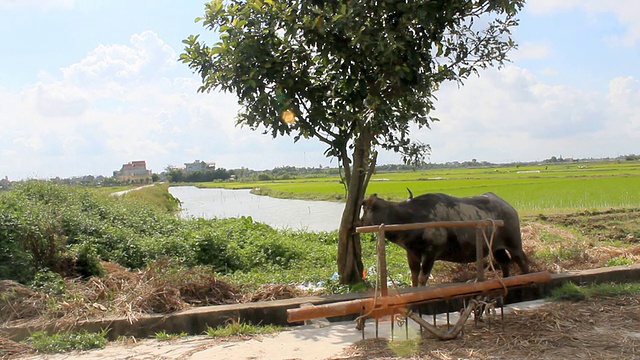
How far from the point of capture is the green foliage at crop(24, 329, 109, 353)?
4172mm

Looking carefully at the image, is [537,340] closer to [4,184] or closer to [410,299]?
[410,299]

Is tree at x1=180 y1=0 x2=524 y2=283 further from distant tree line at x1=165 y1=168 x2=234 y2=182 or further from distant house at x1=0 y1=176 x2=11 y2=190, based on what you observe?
distant tree line at x1=165 y1=168 x2=234 y2=182

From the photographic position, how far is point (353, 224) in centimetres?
570

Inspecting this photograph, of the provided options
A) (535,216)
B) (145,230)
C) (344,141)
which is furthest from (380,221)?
(535,216)

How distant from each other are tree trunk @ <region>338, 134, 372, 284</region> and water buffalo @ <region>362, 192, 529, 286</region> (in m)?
0.49

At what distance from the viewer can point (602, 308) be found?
4711 mm

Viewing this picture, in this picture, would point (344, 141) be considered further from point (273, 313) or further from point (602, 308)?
point (602, 308)

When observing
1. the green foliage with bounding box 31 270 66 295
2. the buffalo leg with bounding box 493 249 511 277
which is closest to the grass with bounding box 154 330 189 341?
the green foliage with bounding box 31 270 66 295

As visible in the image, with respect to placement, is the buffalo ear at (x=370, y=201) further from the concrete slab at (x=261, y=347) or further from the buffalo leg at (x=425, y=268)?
the concrete slab at (x=261, y=347)

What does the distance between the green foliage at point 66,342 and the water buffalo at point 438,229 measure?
8.61ft

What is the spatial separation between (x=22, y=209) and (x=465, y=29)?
5.92 m

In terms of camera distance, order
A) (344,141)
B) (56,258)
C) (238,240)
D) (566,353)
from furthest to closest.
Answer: (238,240) → (56,258) → (344,141) → (566,353)

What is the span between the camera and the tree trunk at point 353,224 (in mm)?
5699

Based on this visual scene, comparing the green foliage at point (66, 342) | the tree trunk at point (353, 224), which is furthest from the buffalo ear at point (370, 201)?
the green foliage at point (66, 342)
